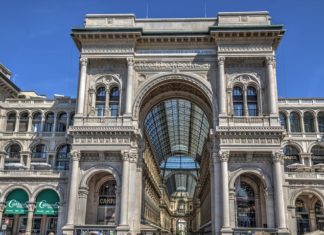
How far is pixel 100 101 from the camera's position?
44719 millimetres

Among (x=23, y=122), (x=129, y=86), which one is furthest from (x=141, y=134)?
(x=23, y=122)

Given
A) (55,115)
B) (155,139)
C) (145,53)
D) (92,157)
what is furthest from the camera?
(155,139)

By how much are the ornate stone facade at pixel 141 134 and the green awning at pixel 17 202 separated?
115mm

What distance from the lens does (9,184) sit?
4594 centimetres

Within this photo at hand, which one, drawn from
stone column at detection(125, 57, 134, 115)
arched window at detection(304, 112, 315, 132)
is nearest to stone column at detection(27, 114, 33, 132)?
stone column at detection(125, 57, 134, 115)

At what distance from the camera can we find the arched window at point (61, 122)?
52875 millimetres

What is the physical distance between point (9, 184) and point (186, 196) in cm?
10933

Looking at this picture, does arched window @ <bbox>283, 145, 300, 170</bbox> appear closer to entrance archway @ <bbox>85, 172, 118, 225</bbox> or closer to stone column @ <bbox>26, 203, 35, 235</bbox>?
entrance archway @ <bbox>85, 172, 118, 225</bbox>

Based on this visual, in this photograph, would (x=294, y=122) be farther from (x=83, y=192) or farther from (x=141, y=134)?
(x=83, y=192)

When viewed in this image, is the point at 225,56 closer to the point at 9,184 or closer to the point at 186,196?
the point at 9,184

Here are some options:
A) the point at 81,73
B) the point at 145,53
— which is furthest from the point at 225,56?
the point at 81,73

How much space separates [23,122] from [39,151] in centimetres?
477

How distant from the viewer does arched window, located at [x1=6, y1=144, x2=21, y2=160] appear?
52594mm

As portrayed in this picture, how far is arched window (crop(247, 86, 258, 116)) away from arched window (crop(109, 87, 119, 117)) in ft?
49.5
